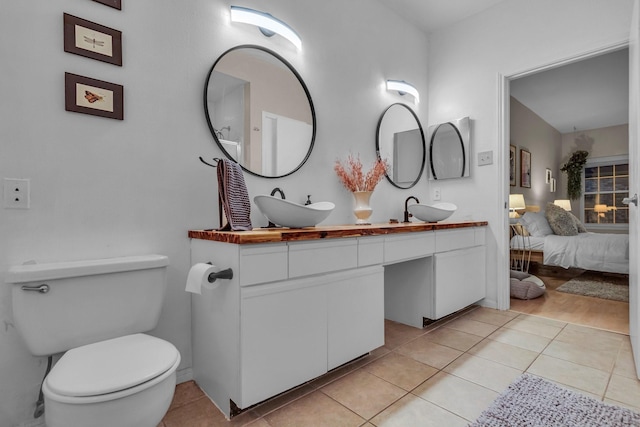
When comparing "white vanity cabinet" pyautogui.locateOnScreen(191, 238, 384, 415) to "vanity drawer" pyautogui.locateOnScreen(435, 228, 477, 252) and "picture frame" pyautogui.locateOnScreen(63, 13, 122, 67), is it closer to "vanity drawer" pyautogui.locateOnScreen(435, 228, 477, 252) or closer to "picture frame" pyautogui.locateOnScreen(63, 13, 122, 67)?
"vanity drawer" pyautogui.locateOnScreen(435, 228, 477, 252)

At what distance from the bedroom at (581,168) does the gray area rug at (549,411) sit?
54.4 inches

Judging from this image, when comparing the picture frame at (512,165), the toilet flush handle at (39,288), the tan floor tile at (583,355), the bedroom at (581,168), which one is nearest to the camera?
the toilet flush handle at (39,288)

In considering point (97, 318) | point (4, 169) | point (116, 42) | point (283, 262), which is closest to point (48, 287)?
point (97, 318)

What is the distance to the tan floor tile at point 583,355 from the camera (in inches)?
75.2

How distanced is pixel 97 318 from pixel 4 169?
0.69 meters

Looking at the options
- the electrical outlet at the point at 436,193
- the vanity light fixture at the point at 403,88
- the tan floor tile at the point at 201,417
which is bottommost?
the tan floor tile at the point at 201,417

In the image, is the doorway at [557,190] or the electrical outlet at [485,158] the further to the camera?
the electrical outlet at [485,158]

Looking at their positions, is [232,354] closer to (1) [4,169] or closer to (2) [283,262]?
(2) [283,262]

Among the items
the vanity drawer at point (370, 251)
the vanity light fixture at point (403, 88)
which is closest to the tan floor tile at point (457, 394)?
the vanity drawer at point (370, 251)

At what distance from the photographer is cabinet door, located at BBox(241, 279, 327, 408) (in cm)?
138

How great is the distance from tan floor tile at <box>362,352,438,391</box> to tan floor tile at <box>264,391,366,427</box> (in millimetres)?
366

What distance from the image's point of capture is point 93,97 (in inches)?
58.5

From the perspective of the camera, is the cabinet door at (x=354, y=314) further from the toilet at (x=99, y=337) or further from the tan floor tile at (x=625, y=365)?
the tan floor tile at (x=625, y=365)

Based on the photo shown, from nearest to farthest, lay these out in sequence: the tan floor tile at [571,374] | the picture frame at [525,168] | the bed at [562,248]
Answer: the tan floor tile at [571,374], the bed at [562,248], the picture frame at [525,168]
